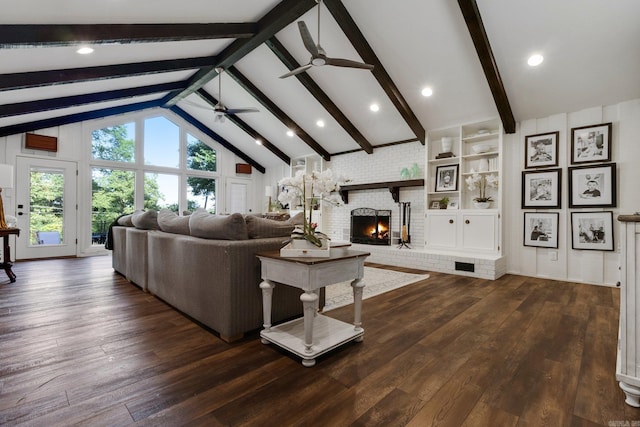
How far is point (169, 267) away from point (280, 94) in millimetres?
4556

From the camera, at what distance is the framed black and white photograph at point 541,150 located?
15.0 feet

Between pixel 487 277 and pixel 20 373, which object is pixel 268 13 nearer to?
pixel 20 373

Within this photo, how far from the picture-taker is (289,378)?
169 cm

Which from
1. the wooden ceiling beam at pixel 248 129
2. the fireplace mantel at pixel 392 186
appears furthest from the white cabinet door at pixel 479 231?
the wooden ceiling beam at pixel 248 129

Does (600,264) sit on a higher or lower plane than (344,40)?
lower

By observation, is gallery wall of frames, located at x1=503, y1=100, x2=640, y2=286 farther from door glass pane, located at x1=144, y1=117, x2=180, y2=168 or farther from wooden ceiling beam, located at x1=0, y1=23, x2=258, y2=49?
A: door glass pane, located at x1=144, y1=117, x2=180, y2=168

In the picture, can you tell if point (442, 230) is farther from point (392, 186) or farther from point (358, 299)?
point (358, 299)

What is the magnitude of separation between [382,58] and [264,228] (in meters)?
3.58

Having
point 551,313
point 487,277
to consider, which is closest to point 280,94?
point 487,277

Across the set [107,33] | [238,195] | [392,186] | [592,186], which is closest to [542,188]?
[592,186]

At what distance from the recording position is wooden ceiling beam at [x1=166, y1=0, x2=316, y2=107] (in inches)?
149

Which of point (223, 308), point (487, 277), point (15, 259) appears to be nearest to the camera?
point (223, 308)

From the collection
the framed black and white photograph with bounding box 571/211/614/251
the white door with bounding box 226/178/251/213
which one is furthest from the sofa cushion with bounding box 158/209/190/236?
the white door with bounding box 226/178/251/213

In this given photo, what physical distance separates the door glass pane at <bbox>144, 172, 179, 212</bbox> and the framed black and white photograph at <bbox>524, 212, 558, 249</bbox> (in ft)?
25.8
